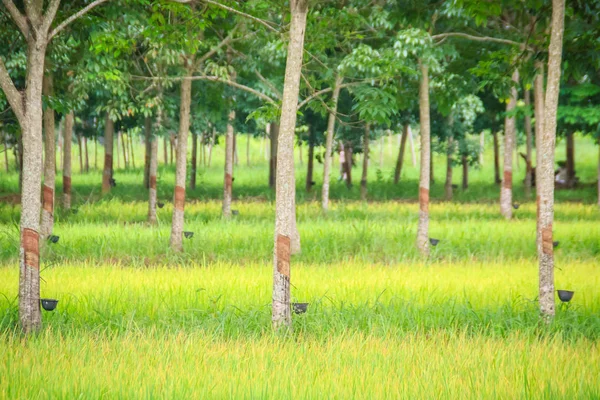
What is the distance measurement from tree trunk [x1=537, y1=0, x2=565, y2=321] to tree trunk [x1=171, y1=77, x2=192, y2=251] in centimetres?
780

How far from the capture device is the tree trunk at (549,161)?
9352 mm

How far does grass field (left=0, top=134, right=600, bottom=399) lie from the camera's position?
6805 mm

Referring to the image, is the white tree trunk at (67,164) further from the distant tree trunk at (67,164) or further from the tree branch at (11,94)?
the tree branch at (11,94)

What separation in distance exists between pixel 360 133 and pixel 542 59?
19159mm

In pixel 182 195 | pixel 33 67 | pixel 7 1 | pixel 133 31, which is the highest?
pixel 133 31

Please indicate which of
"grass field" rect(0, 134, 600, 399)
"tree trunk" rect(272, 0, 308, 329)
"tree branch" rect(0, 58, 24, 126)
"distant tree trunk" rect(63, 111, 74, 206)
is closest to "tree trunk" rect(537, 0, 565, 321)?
"grass field" rect(0, 134, 600, 399)

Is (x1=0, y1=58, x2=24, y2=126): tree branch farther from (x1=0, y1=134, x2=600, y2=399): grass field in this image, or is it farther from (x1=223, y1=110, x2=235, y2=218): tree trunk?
(x1=223, y1=110, x2=235, y2=218): tree trunk

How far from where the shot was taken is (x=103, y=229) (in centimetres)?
1791

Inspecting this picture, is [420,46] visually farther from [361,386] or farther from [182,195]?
[361,386]

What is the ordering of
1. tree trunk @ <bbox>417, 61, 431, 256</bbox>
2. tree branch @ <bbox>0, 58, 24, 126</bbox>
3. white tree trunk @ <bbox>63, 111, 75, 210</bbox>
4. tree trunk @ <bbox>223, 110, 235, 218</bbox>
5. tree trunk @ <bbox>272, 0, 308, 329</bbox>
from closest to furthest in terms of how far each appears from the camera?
tree branch @ <bbox>0, 58, 24, 126</bbox>
tree trunk @ <bbox>272, 0, 308, 329</bbox>
tree trunk @ <bbox>417, 61, 431, 256</bbox>
white tree trunk @ <bbox>63, 111, 75, 210</bbox>
tree trunk @ <bbox>223, 110, 235, 218</bbox>

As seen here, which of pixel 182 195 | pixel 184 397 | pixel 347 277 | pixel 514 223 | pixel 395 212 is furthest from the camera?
pixel 395 212

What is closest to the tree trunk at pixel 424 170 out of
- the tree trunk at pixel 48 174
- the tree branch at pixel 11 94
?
the tree trunk at pixel 48 174

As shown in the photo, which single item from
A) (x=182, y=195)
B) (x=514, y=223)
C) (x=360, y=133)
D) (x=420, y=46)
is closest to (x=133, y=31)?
(x=182, y=195)

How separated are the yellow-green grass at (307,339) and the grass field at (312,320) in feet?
0.09
